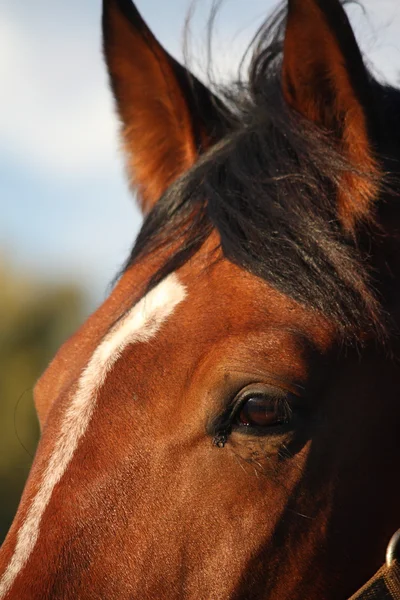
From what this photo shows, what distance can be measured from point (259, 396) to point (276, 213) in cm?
53

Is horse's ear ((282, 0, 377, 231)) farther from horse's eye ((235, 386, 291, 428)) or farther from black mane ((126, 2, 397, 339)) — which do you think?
horse's eye ((235, 386, 291, 428))

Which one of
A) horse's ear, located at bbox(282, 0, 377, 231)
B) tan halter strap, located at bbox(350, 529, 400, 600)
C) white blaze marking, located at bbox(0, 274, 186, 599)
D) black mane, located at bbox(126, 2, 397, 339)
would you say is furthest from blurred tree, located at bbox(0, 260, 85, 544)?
tan halter strap, located at bbox(350, 529, 400, 600)

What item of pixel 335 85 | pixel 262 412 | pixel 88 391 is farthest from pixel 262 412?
pixel 335 85

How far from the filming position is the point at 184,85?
2629mm

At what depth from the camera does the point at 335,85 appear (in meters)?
1.95

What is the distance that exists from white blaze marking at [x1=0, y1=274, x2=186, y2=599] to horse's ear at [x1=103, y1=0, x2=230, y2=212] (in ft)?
2.96

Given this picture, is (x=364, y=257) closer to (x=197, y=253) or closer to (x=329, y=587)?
(x=197, y=253)

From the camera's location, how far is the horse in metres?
1.64

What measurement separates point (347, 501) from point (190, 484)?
38cm

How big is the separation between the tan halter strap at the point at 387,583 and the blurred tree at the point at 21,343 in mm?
7770

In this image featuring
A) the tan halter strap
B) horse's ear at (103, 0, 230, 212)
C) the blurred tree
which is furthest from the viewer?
the blurred tree

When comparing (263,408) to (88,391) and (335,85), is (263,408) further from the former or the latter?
(335,85)

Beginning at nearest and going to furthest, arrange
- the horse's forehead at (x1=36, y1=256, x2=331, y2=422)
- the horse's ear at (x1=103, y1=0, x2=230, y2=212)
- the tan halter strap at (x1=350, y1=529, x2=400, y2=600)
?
the tan halter strap at (x1=350, y1=529, x2=400, y2=600)
the horse's forehead at (x1=36, y1=256, x2=331, y2=422)
the horse's ear at (x1=103, y1=0, x2=230, y2=212)

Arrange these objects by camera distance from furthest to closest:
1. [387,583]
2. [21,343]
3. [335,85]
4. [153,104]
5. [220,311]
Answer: [21,343] < [153,104] < [335,85] < [220,311] < [387,583]
